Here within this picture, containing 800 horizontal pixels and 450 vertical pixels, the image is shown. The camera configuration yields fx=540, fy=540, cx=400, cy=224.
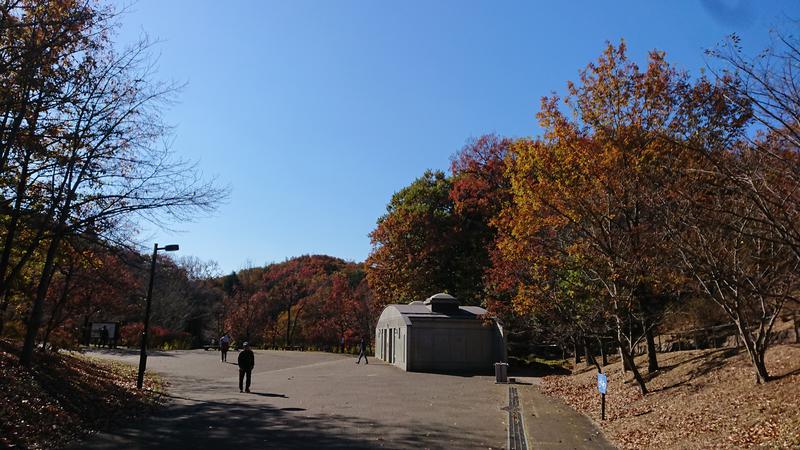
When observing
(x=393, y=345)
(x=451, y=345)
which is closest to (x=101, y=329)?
(x=393, y=345)

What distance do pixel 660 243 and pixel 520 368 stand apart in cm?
1888

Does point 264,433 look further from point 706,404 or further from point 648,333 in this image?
point 648,333

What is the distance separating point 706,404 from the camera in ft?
39.9

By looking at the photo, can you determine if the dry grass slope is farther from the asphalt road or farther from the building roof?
the building roof

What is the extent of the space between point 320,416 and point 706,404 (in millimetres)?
9018

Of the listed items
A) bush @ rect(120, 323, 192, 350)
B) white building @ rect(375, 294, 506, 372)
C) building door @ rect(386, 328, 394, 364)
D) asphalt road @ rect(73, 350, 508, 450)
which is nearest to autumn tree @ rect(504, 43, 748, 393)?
asphalt road @ rect(73, 350, 508, 450)

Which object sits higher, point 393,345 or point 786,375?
point 393,345

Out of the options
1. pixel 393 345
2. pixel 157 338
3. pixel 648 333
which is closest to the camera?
pixel 648 333

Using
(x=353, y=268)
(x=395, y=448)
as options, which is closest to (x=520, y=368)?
(x=395, y=448)

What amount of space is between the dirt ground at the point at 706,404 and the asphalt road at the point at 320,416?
2.90m

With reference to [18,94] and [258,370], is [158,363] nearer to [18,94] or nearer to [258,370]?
[258,370]

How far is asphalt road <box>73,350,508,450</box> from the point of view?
10477 millimetres

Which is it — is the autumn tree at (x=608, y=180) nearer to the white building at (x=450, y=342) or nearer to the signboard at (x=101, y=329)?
the white building at (x=450, y=342)

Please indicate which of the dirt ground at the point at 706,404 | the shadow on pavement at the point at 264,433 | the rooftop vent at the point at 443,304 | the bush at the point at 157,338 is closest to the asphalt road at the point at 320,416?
the shadow on pavement at the point at 264,433
